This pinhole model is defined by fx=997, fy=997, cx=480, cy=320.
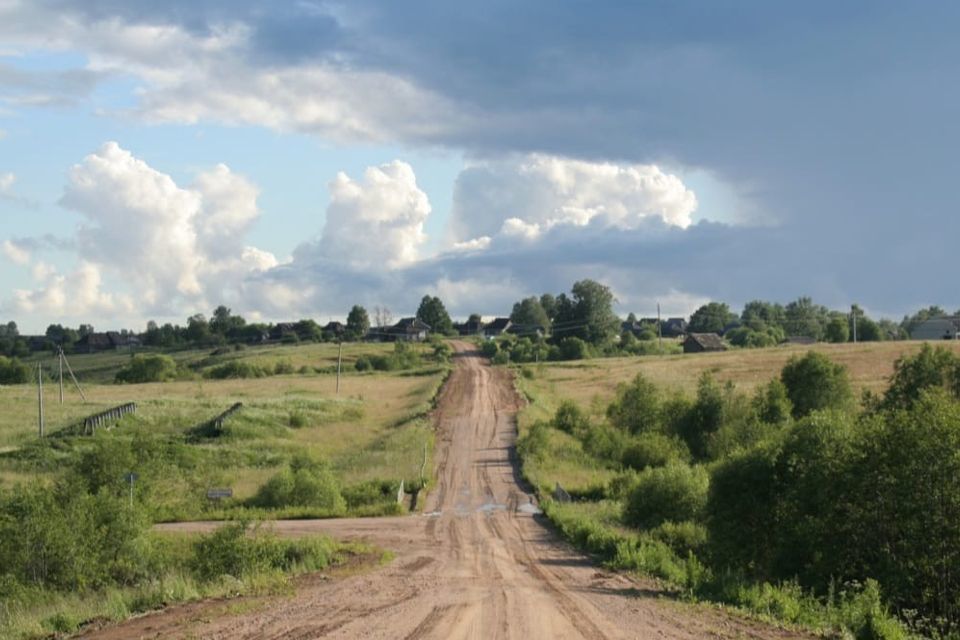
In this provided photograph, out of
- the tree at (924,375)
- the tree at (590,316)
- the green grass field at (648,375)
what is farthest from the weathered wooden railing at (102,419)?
the tree at (590,316)

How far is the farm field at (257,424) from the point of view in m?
51.3

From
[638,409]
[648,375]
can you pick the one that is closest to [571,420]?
[638,409]

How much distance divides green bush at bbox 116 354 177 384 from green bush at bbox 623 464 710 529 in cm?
9966

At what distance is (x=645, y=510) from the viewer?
3319cm

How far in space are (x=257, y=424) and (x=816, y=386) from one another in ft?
115

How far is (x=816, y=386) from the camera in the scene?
58.7 m

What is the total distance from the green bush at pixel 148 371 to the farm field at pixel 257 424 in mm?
8199

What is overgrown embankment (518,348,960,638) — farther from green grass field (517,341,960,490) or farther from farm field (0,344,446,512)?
Result: green grass field (517,341,960,490)

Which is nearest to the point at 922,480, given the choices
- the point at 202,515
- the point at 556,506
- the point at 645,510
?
the point at 645,510

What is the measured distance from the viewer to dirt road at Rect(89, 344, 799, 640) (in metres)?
15.6

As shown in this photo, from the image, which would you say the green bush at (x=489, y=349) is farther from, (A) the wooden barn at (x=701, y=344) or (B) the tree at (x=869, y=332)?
(B) the tree at (x=869, y=332)

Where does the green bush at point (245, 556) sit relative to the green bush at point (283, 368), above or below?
below

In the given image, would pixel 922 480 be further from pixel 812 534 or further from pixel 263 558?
pixel 263 558

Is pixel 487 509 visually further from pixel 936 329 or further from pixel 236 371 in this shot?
pixel 936 329
